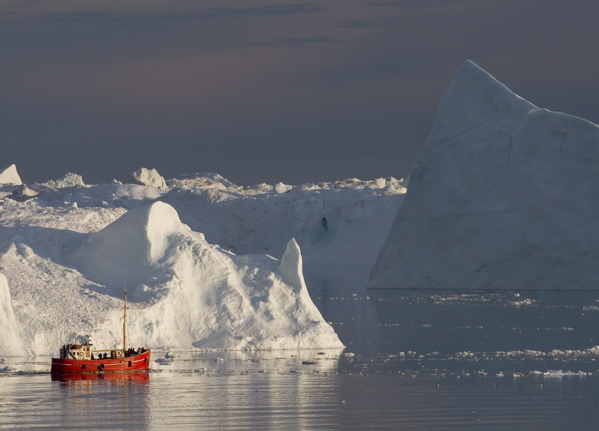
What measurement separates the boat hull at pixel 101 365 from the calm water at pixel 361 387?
0.27 meters

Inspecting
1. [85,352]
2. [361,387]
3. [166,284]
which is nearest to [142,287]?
[166,284]

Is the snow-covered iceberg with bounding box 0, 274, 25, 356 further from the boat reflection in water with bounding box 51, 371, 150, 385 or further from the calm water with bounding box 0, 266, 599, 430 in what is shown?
the boat reflection in water with bounding box 51, 371, 150, 385

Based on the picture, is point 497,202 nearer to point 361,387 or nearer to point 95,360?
point 361,387

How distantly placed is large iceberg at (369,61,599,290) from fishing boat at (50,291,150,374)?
2262 cm

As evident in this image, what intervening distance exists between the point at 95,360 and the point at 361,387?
5671mm

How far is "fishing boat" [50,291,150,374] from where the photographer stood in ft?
76.6

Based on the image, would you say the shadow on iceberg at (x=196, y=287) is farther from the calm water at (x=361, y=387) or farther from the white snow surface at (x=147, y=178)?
the white snow surface at (x=147, y=178)

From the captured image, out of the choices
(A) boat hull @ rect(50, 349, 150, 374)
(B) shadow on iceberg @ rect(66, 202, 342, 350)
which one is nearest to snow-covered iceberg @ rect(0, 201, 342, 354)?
(B) shadow on iceberg @ rect(66, 202, 342, 350)

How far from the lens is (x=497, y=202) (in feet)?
149

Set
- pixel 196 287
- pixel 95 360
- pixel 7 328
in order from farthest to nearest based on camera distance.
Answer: pixel 196 287, pixel 7 328, pixel 95 360

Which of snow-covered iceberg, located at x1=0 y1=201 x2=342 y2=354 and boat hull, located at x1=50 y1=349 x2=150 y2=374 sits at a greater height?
snow-covered iceberg, located at x1=0 y1=201 x2=342 y2=354

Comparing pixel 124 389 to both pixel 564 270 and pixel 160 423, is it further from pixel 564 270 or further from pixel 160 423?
pixel 564 270

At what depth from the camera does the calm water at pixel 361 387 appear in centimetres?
1884

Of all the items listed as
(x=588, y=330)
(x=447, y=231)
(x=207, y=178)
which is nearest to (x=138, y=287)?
(x=588, y=330)
